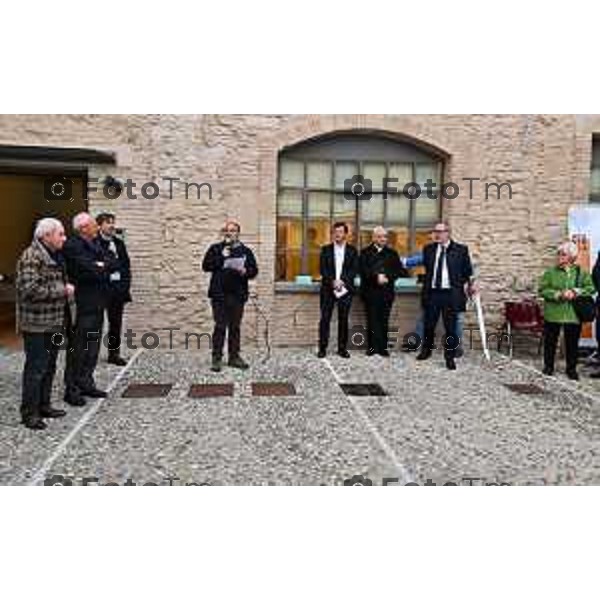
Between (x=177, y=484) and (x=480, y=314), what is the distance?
575cm

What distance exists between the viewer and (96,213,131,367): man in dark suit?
23.7 feet

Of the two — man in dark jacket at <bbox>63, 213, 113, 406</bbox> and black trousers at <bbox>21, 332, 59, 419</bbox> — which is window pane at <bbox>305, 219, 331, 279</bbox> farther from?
black trousers at <bbox>21, 332, 59, 419</bbox>

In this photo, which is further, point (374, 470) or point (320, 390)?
point (320, 390)

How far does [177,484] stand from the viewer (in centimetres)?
404

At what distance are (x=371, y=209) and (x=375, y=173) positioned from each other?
1.68 feet

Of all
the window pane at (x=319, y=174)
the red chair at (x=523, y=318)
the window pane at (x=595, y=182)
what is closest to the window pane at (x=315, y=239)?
the window pane at (x=319, y=174)

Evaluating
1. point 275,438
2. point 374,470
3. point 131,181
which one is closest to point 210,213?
point 131,181

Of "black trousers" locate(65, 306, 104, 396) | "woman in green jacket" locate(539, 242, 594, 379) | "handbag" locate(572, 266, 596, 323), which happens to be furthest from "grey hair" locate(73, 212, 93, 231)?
"handbag" locate(572, 266, 596, 323)

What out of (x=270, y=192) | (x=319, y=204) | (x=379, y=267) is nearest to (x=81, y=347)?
(x=270, y=192)

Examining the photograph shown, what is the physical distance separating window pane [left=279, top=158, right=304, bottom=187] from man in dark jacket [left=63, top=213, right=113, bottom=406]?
12.1 ft

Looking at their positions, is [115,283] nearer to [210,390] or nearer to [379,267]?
[210,390]
